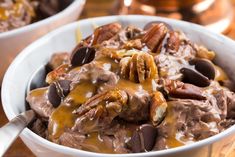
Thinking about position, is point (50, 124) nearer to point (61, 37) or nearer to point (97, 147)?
point (97, 147)

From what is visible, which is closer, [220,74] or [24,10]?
[220,74]

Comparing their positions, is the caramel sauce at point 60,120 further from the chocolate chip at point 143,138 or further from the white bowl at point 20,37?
the white bowl at point 20,37

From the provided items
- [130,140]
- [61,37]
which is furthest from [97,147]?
[61,37]

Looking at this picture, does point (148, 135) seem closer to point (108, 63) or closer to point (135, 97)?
point (135, 97)

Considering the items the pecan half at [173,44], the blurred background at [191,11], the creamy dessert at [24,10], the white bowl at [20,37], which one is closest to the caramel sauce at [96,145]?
the pecan half at [173,44]

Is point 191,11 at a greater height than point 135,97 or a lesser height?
lesser

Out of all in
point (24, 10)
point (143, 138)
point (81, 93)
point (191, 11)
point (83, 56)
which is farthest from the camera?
point (191, 11)

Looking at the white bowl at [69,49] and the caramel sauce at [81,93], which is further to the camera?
the caramel sauce at [81,93]

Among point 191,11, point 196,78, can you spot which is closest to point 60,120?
point 196,78
